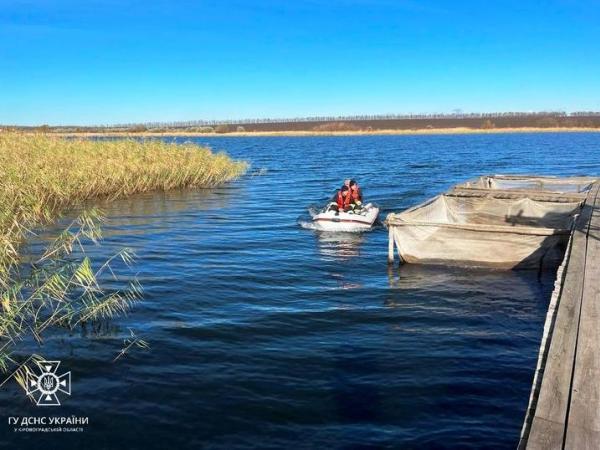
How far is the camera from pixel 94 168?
22.3 meters

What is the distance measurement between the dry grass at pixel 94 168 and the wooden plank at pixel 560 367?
11758mm

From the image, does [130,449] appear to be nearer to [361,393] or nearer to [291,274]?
[361,393]

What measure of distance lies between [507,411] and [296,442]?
8.77 ft

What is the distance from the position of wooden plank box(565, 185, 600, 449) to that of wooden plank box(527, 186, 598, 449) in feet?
0.18

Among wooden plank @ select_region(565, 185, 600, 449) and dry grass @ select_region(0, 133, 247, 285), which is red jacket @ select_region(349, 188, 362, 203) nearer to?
dry grass @ select_region(0, 133, 247, 285)

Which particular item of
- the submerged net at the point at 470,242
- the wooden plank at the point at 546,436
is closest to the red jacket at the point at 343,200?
the submerged net at the point at 470,242

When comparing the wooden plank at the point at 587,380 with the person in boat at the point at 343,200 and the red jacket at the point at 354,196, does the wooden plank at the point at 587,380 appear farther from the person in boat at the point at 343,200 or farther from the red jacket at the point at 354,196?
the red jacket at the point at 354,196

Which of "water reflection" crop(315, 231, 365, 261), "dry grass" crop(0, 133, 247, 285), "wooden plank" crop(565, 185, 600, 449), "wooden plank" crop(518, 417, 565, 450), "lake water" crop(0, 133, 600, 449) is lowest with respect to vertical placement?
"lake water" crop(0, 133, 600, 449)

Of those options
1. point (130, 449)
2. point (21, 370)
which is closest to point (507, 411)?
point (130, 449)

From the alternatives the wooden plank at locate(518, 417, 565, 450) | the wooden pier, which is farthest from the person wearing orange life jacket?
the wooden plank at locate(518, 417, 565, 450)

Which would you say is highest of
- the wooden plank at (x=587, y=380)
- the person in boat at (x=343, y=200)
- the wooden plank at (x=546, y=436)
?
the person in boat at (x=343, y=200)

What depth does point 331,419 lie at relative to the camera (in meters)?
6.52

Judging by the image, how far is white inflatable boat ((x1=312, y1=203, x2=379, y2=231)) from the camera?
61.1 ft

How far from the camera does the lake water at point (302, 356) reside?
20.8 ft
